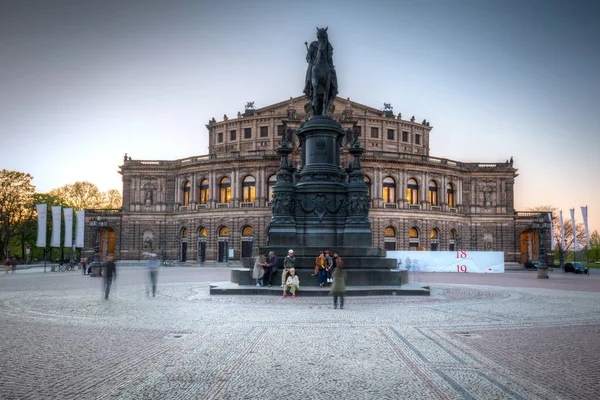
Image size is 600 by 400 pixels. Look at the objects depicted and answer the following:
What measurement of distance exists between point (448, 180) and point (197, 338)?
2543 inches

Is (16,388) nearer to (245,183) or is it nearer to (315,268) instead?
(315,268)

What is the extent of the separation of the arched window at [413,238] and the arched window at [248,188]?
838 inches

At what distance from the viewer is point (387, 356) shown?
7871 millimetres

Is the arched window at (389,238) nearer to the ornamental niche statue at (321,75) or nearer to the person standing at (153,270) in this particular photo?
the ornamental niche statue at (321,75)

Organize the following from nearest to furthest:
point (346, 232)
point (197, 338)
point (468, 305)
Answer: point (197, 338), point (468, 305), point (346, 232)

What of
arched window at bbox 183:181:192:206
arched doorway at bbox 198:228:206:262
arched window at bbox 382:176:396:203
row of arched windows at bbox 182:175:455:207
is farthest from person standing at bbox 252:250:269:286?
arched window at bbox 183:181:192:206

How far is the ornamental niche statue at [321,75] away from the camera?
2244 centimetres

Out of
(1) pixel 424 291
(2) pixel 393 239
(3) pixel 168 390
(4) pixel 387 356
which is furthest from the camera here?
(2) pixel 393 239

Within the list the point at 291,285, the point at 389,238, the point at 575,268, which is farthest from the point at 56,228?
the point at 575,268

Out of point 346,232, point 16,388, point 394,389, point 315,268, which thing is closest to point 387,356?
point 394,389

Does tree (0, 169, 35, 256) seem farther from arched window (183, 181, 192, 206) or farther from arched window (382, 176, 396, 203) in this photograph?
arched window (382, 176, 396, 203)

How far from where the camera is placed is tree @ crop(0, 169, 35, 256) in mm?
68806

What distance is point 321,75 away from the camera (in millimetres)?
22375

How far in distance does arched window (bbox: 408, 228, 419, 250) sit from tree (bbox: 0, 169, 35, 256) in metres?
53.3
